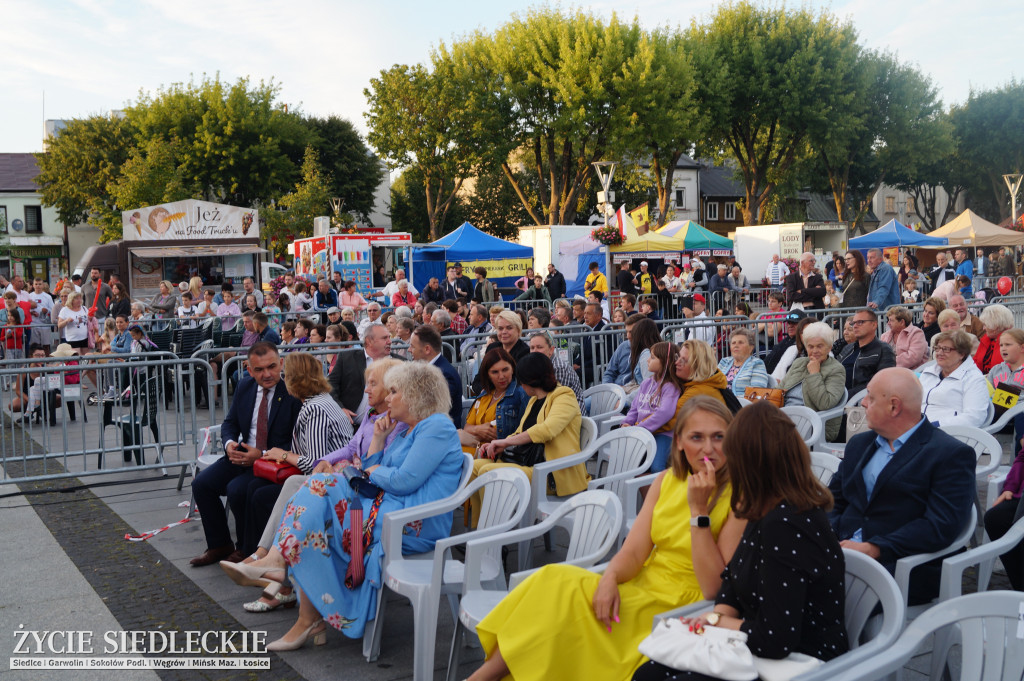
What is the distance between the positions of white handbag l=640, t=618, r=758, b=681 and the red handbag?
125 inches

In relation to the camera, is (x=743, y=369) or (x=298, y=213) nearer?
(x=743, y=369)

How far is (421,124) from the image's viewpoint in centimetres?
3894

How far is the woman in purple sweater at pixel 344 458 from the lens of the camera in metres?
5.01

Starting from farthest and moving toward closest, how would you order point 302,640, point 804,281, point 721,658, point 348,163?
1. point 348,163
2. point 804,281
3. point 302,640
4. point 721,658

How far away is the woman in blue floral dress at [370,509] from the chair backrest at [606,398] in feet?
9.67

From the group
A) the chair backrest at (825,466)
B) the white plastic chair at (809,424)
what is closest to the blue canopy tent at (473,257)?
the white plastic chair at (809,424)

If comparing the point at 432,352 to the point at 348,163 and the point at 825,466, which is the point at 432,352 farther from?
the point at 348,163

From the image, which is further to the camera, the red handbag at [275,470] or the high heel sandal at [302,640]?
the red handbag at [275,470]

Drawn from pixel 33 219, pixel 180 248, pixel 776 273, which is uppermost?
pixel 33 219

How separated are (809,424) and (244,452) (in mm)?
3914

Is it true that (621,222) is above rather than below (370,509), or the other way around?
above

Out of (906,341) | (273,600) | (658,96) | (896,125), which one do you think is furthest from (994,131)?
(273,600)

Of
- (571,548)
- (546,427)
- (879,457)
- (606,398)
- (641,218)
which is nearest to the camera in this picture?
(879,457)

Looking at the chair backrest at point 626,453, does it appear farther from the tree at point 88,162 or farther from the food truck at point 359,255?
the tree at point 88,162
